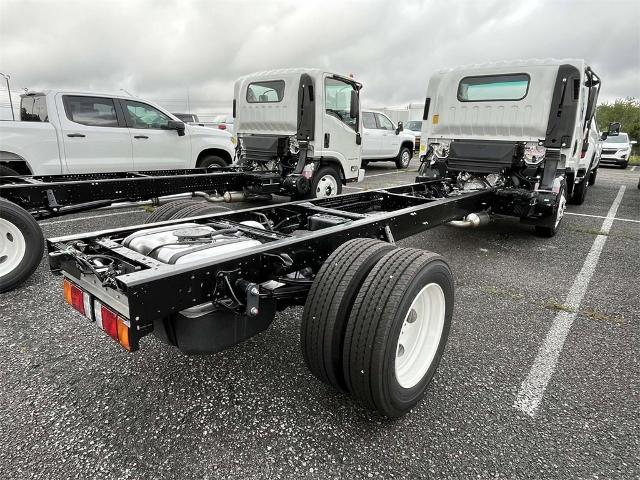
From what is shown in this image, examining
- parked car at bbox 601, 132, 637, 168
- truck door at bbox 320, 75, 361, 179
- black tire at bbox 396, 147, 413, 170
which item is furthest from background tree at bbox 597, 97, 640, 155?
truck door at bbox 320, 75, 361, 179

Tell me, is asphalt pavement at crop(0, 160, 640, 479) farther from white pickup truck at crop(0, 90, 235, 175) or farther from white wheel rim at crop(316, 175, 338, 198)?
white wheel rim at crop(316, 175, 338, 198)

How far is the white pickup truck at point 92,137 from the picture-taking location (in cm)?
664

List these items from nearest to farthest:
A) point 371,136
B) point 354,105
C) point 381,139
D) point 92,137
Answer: point 92,137, point 354,105, point 371,136, point 381,139

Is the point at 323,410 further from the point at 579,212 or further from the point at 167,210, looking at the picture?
the point at 579,212

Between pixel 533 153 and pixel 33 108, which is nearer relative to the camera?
pixel 533 153

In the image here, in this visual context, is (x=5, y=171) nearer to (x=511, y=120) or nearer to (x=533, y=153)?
(x=511, y=120)

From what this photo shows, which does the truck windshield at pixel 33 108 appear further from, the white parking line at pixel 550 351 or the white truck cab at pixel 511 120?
the white parking line at pixel 550 351

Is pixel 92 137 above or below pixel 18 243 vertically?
above

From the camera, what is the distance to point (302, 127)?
23.8ft

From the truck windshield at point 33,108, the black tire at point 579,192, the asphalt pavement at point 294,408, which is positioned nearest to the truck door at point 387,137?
the black tire at point 579,192

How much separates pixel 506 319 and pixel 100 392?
3.02 m

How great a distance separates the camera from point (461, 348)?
3070 millimetres

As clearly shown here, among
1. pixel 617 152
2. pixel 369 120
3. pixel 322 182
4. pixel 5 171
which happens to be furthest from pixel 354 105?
pixel 617 152

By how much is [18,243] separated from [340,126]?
5409mm
